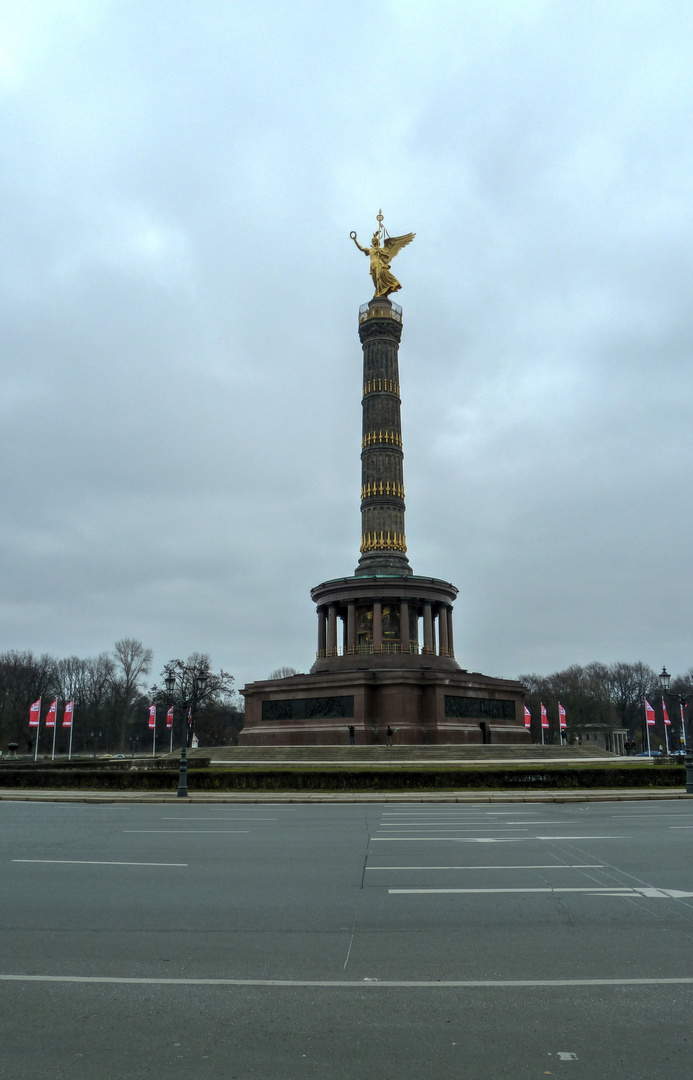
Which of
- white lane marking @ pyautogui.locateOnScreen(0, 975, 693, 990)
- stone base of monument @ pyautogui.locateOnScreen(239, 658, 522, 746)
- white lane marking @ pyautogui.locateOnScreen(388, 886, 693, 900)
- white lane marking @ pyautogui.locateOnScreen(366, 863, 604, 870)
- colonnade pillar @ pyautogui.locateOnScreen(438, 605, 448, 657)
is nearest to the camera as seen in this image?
white lane marking @ pyautogui.locateOnScreen(0, 975, 693, 990)

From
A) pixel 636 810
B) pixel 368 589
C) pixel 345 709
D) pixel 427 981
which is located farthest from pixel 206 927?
pixel 368 589

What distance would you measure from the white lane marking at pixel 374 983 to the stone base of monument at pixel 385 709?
4052cm

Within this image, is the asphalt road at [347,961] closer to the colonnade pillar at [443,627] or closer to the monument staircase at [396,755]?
the monument staircase at [396,755]

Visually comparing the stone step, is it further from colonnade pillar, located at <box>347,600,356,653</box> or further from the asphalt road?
the asphalt road

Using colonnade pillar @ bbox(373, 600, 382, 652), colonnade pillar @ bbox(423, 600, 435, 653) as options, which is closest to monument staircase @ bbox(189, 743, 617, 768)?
colonnade pillar @ bbox(373, 600, 382, 652)

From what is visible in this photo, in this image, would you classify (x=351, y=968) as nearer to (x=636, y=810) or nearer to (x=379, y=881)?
(x=379, y=881)

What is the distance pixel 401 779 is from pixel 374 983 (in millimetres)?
20335

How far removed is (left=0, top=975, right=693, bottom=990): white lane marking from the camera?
5.91 metres

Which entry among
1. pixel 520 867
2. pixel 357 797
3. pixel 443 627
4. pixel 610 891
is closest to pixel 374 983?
pixel 610 891

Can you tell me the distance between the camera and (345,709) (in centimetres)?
4734

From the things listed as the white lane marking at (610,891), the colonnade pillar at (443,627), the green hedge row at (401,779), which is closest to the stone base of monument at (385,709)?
the colonnade pillar at (443,627)

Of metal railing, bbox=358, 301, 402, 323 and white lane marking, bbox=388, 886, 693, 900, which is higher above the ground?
metal railing, bbox=358, 301, 402, 323

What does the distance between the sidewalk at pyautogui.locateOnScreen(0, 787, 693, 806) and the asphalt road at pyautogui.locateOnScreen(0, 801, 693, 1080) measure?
9.75 meters

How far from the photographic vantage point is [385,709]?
47.1m
